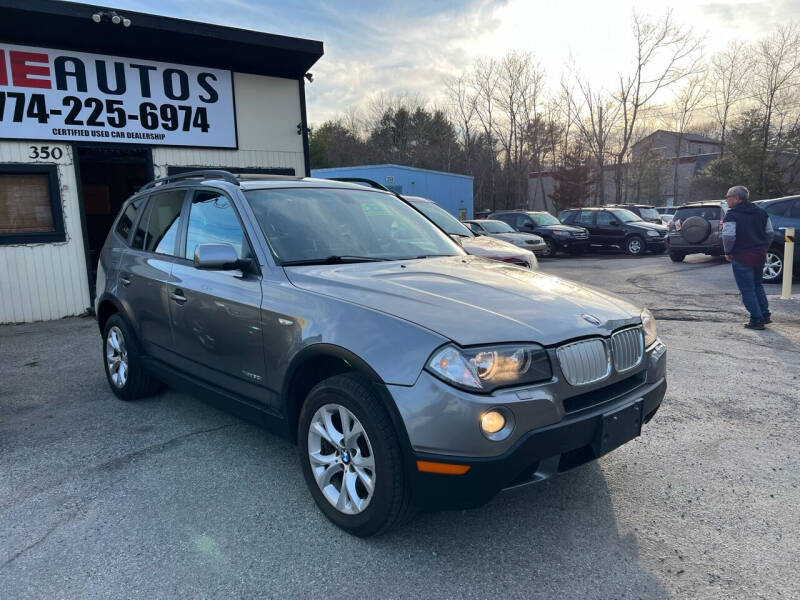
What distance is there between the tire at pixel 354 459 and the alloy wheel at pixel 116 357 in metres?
2.56

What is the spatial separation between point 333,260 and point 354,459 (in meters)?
1.23

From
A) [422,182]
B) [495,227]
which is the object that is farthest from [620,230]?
[422,182]

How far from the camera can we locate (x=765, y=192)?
3128 cm

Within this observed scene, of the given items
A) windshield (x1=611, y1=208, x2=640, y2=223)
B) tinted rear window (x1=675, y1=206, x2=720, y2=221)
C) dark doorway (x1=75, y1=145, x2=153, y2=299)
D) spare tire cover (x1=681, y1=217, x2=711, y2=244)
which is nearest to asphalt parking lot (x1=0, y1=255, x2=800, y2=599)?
dark doorway (x1=75, y1=145, x2=153, y2=299)

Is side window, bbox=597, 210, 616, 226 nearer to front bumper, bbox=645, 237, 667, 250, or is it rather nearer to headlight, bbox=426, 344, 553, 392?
front bumper, bbox=645, 237, 667, 250

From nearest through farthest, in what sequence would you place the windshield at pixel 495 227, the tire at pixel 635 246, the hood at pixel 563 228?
1. the windshield at pixel 495 227
2. the tire at pixel 635 246
3. the hood at pixel 563 228

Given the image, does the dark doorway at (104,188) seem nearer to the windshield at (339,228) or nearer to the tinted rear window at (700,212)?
the windshield at (339,228)

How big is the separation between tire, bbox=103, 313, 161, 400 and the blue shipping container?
1650 cm

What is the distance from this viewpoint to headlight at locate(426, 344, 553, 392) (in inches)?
91.9

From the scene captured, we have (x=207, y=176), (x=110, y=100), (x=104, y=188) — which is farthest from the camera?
(x=104, y=188)

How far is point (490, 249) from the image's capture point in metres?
7.51

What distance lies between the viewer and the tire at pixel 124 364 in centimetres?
458

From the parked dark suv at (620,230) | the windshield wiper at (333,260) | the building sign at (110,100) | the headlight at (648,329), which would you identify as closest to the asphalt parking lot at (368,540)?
the headlight at (648,329)

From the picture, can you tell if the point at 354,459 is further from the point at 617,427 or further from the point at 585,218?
the point at 585,218
